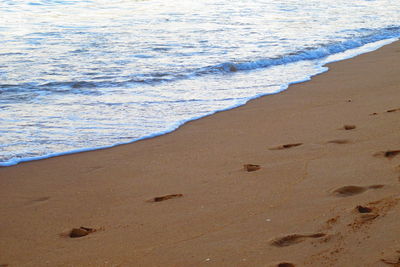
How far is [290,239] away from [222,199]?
751mm

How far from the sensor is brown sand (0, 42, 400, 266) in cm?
298

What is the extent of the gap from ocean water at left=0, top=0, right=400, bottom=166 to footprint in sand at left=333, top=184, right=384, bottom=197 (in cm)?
226

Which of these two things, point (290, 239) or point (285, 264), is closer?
point (285, 264)

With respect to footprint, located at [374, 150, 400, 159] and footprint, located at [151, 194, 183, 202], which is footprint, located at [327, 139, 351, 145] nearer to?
footprint, located at [374, 150, 400, 159]

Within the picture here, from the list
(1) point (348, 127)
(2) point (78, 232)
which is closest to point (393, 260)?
(2) point (78, 232)

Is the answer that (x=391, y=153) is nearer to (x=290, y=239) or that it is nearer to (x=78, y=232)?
(x=290, y=239)

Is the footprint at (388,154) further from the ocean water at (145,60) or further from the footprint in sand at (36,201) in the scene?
the footprint in sand at (36,201)

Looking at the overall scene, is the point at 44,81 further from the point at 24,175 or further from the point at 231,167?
the point at 231,167

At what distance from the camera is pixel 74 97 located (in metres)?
6.98

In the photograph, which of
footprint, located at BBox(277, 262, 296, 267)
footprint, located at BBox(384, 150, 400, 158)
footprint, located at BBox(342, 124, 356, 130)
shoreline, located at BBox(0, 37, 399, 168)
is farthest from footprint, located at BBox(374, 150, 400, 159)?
shoreline, located at BBox(0, 37, 399, 168)

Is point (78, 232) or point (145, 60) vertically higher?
point (145, 60)

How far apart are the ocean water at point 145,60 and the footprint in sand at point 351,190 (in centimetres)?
226

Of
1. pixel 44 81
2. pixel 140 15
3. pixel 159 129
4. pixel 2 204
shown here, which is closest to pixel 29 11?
pixel 140 15

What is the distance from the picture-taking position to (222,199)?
371 cm
